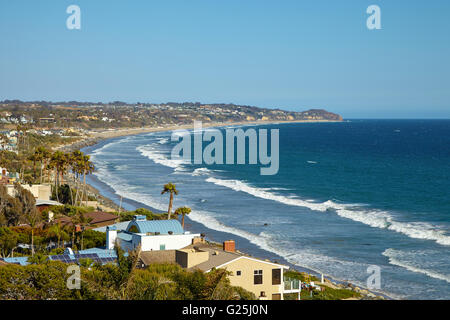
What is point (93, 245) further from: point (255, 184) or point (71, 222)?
point (255, 184)

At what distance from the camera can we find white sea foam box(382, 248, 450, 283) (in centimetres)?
3269

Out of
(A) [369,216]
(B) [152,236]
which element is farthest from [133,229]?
(A) [369,216]

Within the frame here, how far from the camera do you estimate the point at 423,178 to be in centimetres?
8344

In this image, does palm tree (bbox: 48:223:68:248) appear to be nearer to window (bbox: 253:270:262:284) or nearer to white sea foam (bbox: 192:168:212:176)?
window (bbox: 253:270:262:284)

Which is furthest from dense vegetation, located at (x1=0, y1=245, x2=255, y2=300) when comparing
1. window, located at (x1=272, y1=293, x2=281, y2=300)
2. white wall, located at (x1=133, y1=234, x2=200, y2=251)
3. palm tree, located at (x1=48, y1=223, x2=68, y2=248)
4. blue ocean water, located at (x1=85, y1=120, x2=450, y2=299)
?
blue ocean water, located at (x1=85, y1=120, x2=450, y2=299)

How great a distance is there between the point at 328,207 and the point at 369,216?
574 centimetres

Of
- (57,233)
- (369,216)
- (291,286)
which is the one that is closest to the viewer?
(291,286)

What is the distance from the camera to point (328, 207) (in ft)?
187

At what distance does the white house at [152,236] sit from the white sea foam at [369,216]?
20539 millimetres

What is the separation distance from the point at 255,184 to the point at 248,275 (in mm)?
53215

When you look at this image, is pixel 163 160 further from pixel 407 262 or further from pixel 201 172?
pixel 407 262

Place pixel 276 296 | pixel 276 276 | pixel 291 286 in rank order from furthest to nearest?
pixel 291 286, pixel 276 296, pixel 276 276
